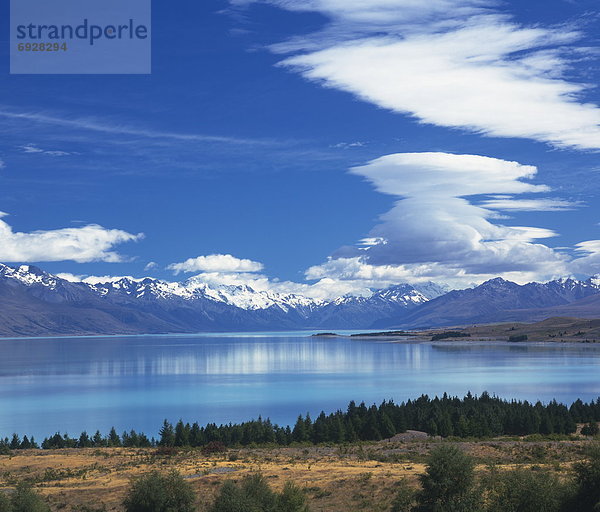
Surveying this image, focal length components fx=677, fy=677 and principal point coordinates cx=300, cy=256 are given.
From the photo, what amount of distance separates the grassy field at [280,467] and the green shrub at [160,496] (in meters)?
3.06

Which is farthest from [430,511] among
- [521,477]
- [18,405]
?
[18,405]

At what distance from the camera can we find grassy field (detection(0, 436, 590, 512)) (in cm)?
4916

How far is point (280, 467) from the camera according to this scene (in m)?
58.7

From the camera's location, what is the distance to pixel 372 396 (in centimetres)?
16150

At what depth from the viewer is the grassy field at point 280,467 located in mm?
49156

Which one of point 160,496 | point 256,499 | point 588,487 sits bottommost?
point 160,496

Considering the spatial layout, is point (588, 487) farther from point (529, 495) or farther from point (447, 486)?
point (447, 486)

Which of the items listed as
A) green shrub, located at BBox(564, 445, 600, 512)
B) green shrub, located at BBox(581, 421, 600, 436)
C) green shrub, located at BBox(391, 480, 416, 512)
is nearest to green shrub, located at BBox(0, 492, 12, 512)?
green shrub, located at BBox(391, 480, 416, 512)

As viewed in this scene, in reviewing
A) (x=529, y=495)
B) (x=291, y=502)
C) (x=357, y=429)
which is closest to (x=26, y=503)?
(x=291, y=502)

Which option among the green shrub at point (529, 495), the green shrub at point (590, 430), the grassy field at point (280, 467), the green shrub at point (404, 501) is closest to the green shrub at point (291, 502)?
the grassy field at point (280, 467)

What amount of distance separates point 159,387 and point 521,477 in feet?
552

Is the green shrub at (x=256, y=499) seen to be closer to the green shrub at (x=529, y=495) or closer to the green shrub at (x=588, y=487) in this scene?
the green shrub at (x=529, y=495)

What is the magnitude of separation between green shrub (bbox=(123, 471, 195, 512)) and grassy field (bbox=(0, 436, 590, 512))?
3064mm

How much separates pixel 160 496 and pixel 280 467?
16.9 meters
